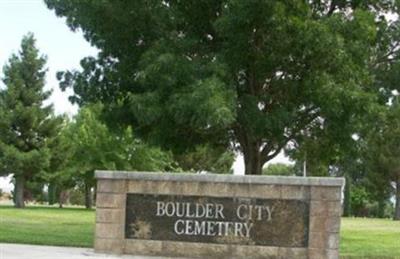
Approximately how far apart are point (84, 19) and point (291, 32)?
556cm

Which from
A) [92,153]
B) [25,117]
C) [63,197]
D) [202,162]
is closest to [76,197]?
[63,197]

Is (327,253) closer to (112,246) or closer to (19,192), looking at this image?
(112,246)

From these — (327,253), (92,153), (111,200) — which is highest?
(92,153)

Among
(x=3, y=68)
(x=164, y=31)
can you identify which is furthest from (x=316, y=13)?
(x=3, y=68)

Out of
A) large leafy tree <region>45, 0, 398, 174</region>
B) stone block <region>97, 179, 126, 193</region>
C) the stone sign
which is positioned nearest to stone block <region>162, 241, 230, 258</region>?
the stone sign

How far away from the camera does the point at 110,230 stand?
1377 cm

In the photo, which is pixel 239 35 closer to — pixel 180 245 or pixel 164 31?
pixel 164 31

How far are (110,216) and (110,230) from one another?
0.87 feet

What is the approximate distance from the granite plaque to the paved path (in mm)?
688

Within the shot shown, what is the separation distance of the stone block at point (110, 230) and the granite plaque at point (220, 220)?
136 mm

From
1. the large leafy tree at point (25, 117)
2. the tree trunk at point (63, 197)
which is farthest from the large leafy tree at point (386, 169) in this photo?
the tree trunk at point (63, 197)

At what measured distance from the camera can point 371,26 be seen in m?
16.8

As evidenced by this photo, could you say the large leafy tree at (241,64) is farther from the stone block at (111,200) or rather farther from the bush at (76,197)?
the bush at (76,197)

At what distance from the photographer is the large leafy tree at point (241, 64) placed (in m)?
15.6
